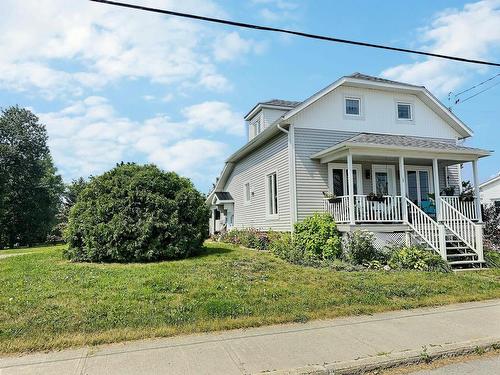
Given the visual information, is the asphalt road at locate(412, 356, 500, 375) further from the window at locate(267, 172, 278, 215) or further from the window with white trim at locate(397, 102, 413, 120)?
the window with white trim at locate(397, 102, 413, 120)

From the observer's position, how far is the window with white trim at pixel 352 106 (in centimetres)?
1491

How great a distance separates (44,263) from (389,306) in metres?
9.07

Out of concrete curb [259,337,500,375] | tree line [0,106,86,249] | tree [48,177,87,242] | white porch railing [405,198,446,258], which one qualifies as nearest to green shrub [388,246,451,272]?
white porch railing [405,198,446,258]

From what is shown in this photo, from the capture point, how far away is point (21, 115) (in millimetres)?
35562

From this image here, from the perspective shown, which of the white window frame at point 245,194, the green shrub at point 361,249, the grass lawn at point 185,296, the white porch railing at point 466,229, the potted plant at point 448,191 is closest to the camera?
the grass lawn at point 185,296

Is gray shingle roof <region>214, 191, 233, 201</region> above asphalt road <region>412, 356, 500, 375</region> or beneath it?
above

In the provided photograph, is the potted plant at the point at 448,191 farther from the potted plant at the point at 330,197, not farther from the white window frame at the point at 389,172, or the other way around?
the potted plant at the point at 330,197

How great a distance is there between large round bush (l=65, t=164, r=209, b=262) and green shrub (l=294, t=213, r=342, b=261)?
129 inches

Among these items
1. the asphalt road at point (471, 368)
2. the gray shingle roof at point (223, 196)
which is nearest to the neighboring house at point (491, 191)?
the gray shingle roof at point (223, 196)

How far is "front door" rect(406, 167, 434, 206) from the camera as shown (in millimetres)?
15383

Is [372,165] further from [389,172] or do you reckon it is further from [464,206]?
[464,206]

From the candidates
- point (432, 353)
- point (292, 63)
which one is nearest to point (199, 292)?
point (432, 353)

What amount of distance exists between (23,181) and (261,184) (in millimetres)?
28048

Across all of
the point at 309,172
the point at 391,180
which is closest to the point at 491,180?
the point at 391,180
